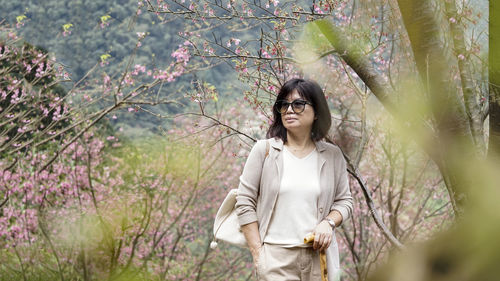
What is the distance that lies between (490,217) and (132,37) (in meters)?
17.9

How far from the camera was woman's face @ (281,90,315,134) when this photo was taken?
223cm

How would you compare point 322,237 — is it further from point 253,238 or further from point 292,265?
point 253,238

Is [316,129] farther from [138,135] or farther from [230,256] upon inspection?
[138,135]

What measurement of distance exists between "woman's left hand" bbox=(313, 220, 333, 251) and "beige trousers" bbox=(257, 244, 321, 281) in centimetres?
6

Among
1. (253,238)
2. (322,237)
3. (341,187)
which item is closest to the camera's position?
(322,237)

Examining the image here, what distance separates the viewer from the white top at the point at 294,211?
212cm

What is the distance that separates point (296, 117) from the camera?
7.30 ft

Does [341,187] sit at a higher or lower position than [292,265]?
higher

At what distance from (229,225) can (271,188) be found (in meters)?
0.31

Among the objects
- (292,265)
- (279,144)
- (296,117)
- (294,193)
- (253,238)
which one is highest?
(296,117)

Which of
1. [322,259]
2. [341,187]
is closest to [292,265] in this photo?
[322,259]

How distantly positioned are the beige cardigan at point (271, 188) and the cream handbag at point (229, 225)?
0.10m

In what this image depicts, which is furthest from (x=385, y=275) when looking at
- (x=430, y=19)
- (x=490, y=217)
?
(x=430, y=19)

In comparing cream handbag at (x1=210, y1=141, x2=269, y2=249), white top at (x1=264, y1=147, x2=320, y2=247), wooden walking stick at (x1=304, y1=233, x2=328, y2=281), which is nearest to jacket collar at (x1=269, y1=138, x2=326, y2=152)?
white top at (x1=264, y1=147, x2=320, y2=247)
